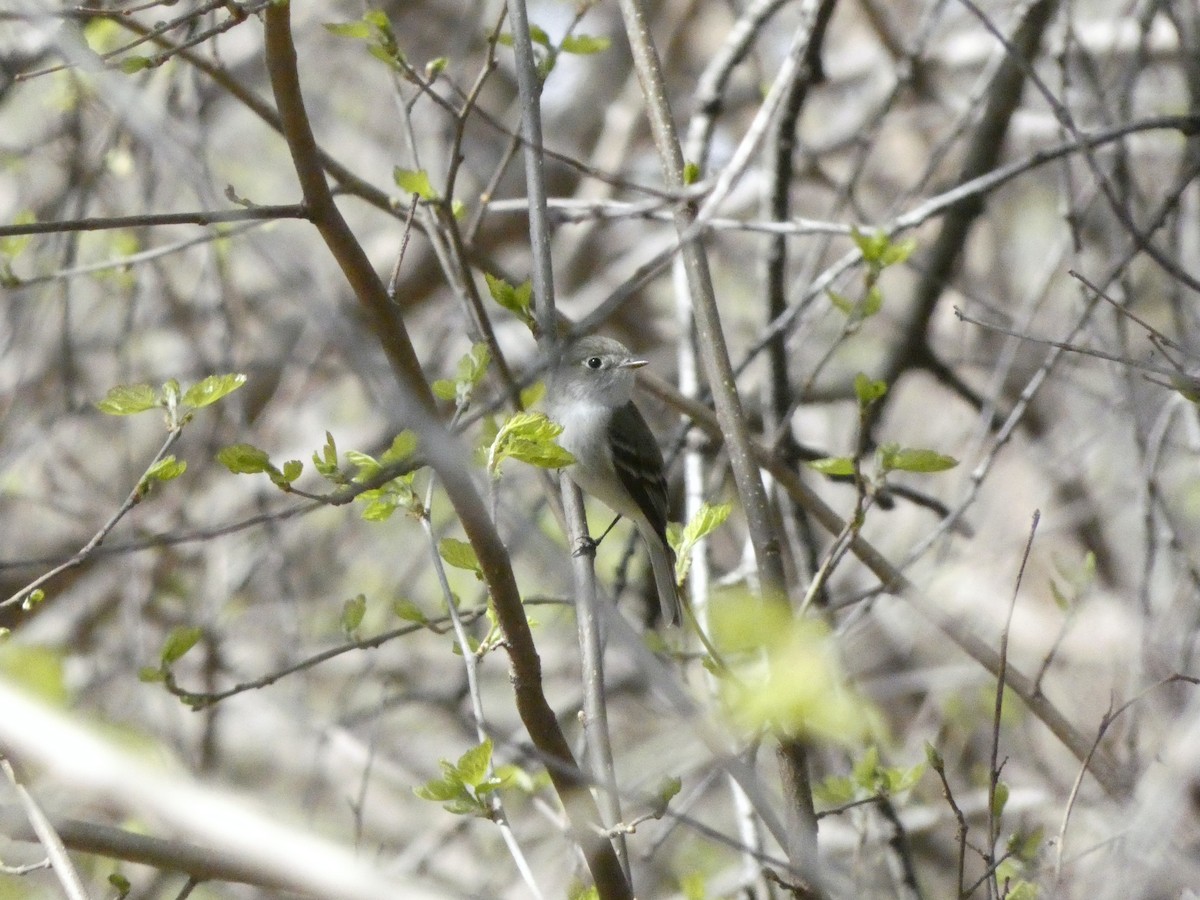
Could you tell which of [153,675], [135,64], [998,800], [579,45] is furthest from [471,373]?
[998,800]

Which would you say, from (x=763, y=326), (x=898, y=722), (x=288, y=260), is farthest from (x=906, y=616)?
(x=288, y=260)

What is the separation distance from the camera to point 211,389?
224 centimetres

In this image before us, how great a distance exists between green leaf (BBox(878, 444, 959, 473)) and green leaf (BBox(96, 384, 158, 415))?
1.35m

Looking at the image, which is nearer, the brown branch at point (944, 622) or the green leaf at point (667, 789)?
the green leaf at point (667, 789)

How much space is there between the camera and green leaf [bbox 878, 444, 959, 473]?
7.56 ft

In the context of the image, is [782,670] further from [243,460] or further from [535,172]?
[535,172]

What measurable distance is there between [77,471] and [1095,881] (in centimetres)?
522

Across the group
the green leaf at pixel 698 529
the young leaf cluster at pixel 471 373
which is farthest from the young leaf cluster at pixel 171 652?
the green leaf at pixel 698 529

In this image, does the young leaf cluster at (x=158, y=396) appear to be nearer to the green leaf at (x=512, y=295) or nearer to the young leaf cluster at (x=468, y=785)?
the green leaf at (x=512, y=295)

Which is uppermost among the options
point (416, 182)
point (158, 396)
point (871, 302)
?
point (416, 182)

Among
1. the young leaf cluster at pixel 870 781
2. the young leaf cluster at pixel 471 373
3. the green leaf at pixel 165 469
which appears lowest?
the young leaf cluster at pixel 870 781

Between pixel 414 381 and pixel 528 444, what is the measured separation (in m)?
0.26

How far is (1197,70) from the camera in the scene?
Answer: 4195mm

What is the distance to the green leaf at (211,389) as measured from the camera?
223 centimetres
